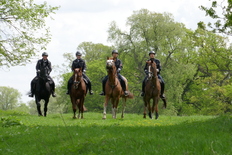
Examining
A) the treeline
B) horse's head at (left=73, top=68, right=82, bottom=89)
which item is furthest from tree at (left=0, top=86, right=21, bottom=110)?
horse's head at (left=73, top=68, right=82, bottom=89)

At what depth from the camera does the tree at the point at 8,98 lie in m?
113

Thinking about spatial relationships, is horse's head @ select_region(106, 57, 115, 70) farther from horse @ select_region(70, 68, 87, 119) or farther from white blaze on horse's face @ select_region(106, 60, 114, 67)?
horse @ select_region(70, 68, 87, 119)

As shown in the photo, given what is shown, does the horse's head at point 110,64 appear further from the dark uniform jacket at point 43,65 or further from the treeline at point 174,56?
the treeline at point 174,56

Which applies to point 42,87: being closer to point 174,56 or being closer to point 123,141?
point 123,141

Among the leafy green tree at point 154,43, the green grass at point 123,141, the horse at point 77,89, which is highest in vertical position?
the leafy green tree at point 154,43

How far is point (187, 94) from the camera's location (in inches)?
2322

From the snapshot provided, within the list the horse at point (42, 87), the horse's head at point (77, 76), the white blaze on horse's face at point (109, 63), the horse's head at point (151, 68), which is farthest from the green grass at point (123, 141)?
the horse at point (42, 87)

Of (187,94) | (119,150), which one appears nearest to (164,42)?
(187,94)

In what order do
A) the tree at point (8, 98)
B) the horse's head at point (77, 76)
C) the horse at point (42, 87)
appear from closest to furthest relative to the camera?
the horse's head at point (77, 76) < the horse at point (42, 87) < the tree at point (8, 98)

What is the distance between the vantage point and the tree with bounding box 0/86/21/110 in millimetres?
113188

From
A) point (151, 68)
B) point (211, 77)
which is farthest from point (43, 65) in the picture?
point (211, 77)

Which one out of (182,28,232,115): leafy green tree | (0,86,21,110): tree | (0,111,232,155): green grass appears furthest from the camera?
(0,86,21,110): tree

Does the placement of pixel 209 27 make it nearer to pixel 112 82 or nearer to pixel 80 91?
pixel 112 82

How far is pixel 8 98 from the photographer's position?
373 ft
